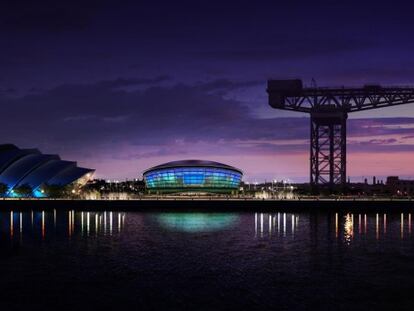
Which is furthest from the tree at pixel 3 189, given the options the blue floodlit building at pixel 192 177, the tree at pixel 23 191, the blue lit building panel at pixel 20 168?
the blue floodlit building at pixel 192 177

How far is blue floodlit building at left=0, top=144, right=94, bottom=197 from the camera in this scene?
14000 cm

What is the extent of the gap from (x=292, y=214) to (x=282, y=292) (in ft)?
208

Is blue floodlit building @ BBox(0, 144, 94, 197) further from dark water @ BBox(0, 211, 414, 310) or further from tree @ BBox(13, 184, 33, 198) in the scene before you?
dark water @ BBox(0, 211, 414, 310)

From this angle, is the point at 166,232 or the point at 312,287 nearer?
the point at 312,287

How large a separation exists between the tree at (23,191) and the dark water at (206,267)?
68222 millimetres

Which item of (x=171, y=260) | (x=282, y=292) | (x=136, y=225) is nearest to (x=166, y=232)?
(x=136, y=225)

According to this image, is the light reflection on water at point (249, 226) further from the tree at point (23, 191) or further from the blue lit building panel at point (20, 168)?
the blue lit building panel at point (20, 168)

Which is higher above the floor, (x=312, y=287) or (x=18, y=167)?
(x=18, y=167)

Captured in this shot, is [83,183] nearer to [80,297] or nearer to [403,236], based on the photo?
[403,236]

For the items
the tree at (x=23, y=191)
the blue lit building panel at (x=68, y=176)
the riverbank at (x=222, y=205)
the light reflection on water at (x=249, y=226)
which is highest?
the blue lit building panel at (x=68, y=176)

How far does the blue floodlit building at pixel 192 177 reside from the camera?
161m

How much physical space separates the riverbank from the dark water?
30.1 metres

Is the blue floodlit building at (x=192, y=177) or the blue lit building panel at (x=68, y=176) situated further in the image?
the blue floodlit building at (x=192, y=177)

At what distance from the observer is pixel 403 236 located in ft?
204
